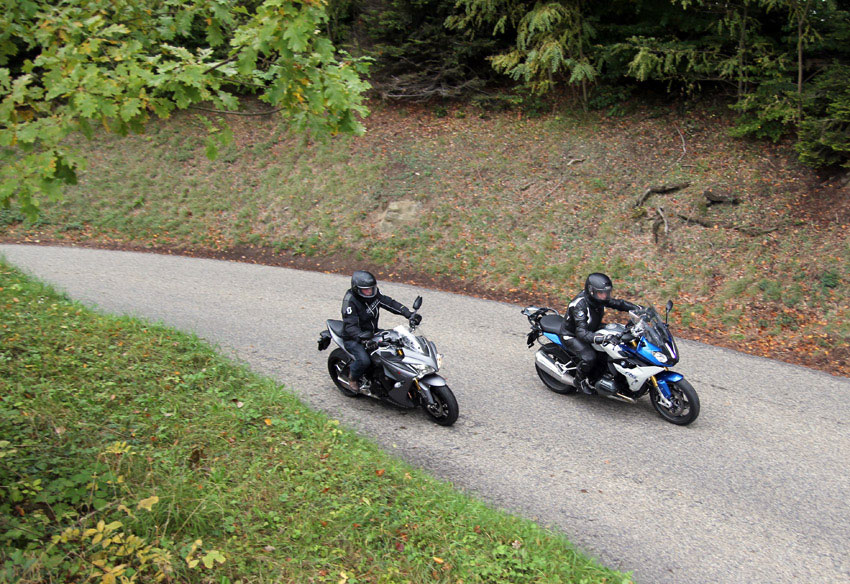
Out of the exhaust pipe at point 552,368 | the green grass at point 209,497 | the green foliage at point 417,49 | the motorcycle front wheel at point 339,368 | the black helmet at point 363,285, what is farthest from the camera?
the green foliage at point 417,49

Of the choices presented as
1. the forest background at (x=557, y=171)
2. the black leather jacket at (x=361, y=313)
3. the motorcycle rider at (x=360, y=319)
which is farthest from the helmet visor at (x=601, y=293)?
the forest background at (x=557, y=171)

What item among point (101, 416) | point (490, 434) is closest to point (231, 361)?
point (101, 416)

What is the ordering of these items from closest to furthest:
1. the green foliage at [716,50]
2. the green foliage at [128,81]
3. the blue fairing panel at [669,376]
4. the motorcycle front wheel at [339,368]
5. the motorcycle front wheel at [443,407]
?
the green foliage at [128,81], the motorcycle front wheel at [443,407], the blue fairing panel at [669,376], the motorcycle front wheel at [339,368], the green foliage at [716,50]

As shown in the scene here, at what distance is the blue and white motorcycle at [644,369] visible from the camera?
7402 mm

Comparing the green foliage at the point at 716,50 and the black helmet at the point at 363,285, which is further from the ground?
the green foliage at the point at 716,50

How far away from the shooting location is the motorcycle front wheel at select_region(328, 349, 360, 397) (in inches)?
316

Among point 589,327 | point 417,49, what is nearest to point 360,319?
point 589,327

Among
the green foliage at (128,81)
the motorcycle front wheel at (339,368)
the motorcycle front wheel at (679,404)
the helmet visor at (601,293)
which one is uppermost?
the green foliage at (128,81)

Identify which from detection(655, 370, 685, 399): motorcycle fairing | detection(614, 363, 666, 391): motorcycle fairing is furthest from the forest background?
detection(614, 363, 666, 391): motorcycle fairing

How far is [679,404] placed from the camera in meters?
7.53

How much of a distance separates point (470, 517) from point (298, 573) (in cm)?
169

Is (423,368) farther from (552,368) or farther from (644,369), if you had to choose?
(644,369)

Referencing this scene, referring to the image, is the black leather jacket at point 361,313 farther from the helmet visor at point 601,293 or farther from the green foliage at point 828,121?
the green foliage at point 828,121

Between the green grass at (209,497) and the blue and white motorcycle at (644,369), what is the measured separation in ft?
9.80
